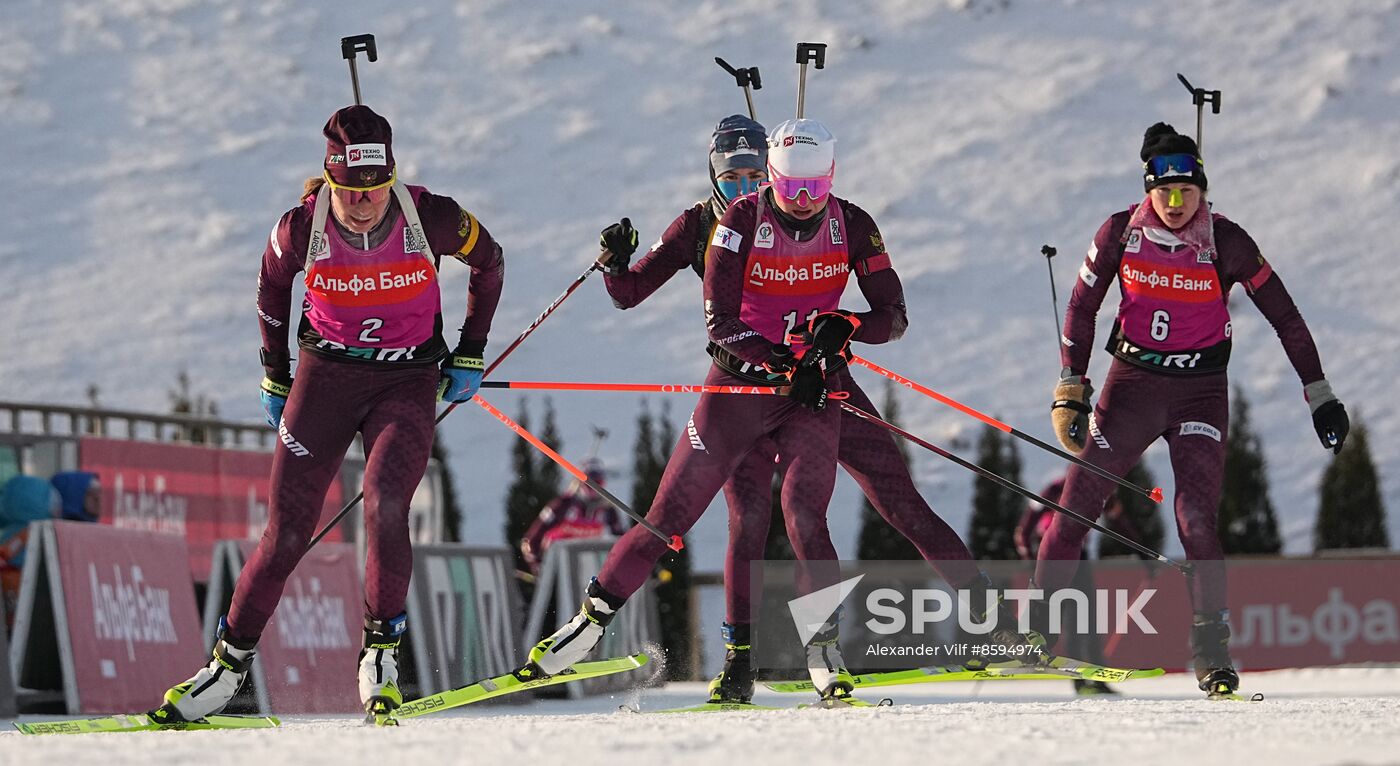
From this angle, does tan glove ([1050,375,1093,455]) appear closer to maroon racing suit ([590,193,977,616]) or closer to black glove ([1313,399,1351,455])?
maroon racing suit ([590,193,977,616])

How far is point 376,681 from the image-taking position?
707cm

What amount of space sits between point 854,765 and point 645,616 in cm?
1002

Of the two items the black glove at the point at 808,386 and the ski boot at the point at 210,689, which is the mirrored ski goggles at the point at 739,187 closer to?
the black glove at the point at 808,386

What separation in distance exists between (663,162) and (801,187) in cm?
3481

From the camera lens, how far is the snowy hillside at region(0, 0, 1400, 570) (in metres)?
37.9

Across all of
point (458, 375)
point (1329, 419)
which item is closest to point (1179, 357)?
point (1329, 419)

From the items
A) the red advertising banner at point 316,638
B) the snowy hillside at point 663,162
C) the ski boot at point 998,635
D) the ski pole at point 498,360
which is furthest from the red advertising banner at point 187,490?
the snowy hillside at point 663,162

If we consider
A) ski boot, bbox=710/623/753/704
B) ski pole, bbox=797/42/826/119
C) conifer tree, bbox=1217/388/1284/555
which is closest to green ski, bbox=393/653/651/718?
ski boot, bbox=710/623/753/704

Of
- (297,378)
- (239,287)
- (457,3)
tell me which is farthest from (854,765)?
(457,3)

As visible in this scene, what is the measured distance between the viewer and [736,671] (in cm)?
841

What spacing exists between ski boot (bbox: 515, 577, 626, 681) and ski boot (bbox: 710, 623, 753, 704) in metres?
0.50

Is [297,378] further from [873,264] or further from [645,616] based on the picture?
[645,616]

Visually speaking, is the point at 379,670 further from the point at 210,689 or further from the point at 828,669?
the point at 828,669

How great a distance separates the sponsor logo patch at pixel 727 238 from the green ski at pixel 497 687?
1.65 metres
